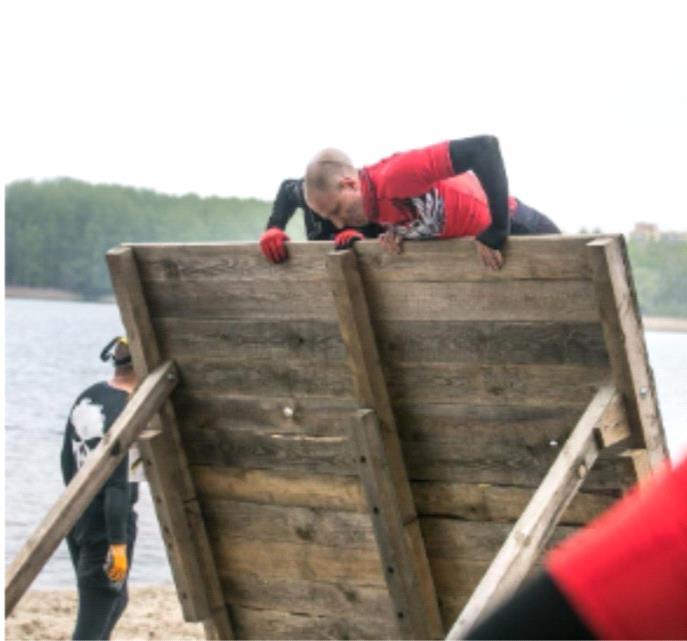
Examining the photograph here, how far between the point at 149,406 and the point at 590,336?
6.48 ft

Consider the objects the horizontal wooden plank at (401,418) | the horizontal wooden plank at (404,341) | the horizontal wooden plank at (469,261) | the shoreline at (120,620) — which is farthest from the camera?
the shoreline at (120,620)

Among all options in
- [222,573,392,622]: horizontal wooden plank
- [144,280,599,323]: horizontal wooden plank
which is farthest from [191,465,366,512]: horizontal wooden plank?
[144,280,599,323]: horizontal wooden plank

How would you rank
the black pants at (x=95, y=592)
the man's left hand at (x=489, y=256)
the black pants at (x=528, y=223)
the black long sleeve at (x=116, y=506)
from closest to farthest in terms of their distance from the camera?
the man's left hand at (x=489, y=256)
the black pants at (x=528, y=223)
the black long sleeve at (x=116, y=506)
the black pants at (x=95, y=592)

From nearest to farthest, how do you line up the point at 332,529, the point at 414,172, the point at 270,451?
1. the point at 414,172
2. the point at 332,529
3. the point at 270,451

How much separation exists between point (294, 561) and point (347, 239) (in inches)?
59.6

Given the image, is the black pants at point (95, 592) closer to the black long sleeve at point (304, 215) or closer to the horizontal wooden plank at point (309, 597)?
the horizontal wooden plank at point (309, 597)

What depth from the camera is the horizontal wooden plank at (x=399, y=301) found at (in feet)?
16.1

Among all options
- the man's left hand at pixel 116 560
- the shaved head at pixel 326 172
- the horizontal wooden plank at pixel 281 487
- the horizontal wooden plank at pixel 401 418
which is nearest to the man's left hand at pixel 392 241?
the shaved head at pixel 326 172

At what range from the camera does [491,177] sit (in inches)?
191

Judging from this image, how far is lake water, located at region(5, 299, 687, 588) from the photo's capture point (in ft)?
36.5

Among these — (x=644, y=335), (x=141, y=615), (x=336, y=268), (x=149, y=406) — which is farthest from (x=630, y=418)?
(x=141, y=615)

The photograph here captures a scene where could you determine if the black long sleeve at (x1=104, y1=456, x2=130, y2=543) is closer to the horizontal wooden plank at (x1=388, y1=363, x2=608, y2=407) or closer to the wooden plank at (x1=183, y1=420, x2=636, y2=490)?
the wooden plank at (x1=183, y1=420, x2=636, y2=490)

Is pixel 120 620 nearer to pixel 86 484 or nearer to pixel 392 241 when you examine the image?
pixel 86 484

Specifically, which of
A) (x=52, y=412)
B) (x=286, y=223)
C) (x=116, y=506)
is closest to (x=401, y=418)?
(x=286, y=223)
